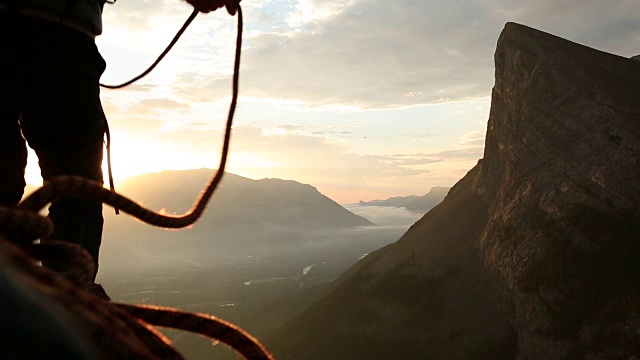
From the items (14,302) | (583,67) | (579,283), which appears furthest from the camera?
(583,67)

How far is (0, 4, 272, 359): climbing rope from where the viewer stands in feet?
3.56

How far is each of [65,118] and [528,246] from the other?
47200 millimetres

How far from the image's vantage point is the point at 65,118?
4.18m

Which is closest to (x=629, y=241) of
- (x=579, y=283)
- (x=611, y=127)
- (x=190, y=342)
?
(x=579, y=283)

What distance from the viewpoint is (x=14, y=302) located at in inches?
39.4

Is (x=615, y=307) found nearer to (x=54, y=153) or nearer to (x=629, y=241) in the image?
(x=629, y=241)

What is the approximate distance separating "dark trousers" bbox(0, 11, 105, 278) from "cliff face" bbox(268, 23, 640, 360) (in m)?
37.6

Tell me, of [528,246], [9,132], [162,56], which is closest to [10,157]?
[9,132]

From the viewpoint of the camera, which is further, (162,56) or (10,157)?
(162,56)

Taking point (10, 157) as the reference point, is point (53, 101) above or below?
above

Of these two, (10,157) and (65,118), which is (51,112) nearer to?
(65,118)

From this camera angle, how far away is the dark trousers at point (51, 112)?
3957 millimetres

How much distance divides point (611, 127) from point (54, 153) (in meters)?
46.4

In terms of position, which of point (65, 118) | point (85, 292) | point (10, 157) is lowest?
point (85, 292)
